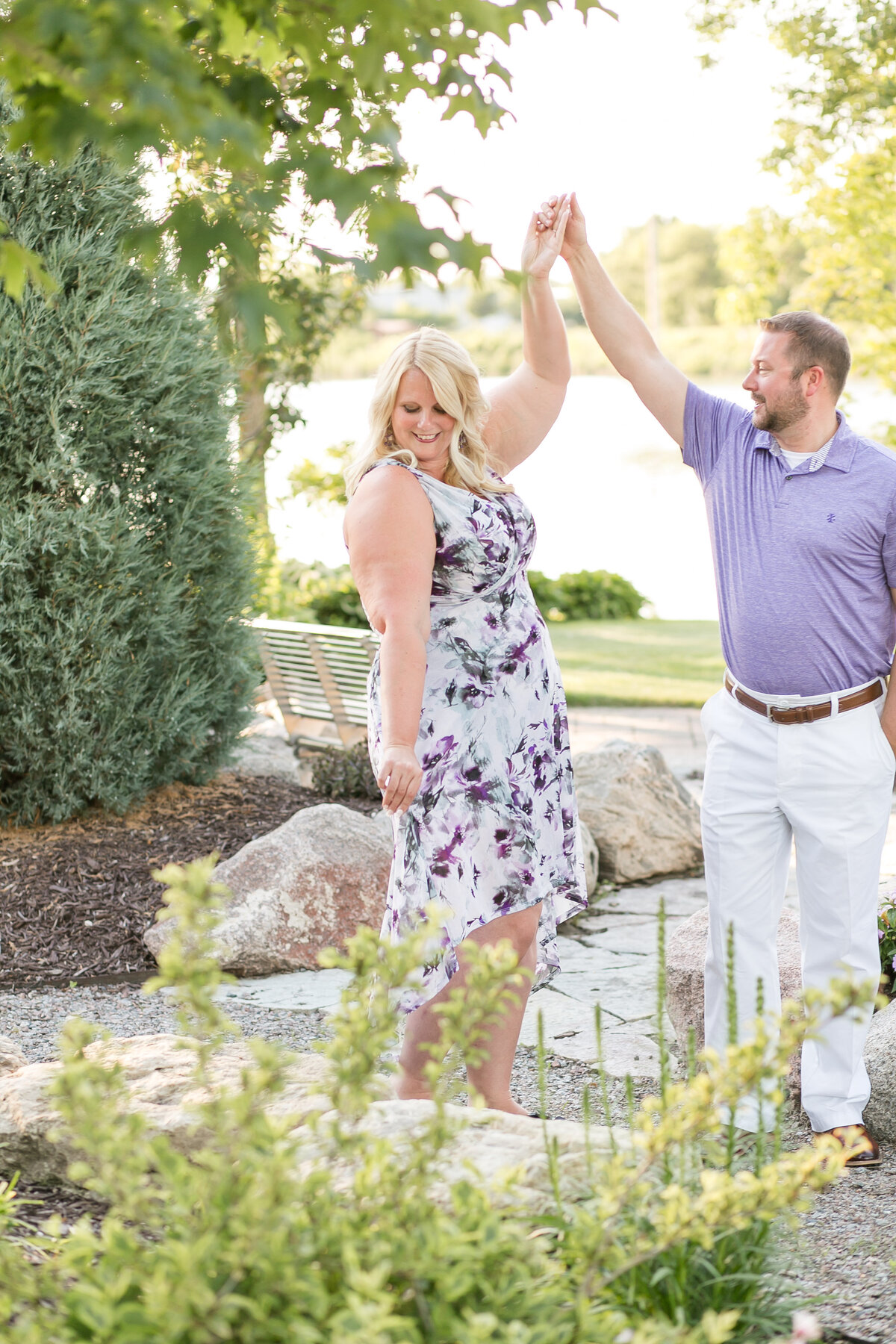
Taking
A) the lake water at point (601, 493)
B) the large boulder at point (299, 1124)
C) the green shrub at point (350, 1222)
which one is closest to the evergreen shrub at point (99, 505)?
the lake water at point (601, 493)

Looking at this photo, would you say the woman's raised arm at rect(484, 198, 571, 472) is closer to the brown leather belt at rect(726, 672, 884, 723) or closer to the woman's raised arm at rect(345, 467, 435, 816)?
the woman's raised arm at rect(345, 467, 435, 816)

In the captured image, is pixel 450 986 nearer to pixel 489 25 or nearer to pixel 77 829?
pixel 489 25

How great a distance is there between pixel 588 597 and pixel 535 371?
12505 mm

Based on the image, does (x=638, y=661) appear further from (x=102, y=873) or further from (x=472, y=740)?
(x=472, y=740)

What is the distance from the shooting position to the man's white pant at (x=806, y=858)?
3010 millimetres

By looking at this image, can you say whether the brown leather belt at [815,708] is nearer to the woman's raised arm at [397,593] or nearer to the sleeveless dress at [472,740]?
the sleeveless dress at [472,740]

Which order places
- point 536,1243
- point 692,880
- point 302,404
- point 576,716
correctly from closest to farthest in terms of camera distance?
1. point 536,1243
2. point 692,880
3. point 576,716
4. point 302,404

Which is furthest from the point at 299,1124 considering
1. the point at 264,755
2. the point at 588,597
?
the point at 588,597

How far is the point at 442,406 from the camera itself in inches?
115

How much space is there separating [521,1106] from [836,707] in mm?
1353

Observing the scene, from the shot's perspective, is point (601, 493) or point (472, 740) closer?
point (472, 740)

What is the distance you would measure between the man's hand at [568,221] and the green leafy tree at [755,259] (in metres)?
9.01

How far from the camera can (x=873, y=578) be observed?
3027 millimetres

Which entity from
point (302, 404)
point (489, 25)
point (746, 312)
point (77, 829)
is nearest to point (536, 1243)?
point (489, 25)
